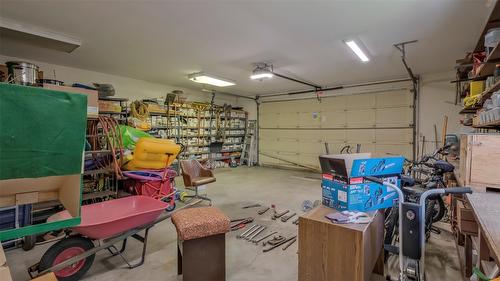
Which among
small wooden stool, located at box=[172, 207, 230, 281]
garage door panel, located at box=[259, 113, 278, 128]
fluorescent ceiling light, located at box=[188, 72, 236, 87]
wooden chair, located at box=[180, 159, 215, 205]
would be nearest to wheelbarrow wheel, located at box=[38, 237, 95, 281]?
small wooden stool, located at box=[172, 207, 230, 281]

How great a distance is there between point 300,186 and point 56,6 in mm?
5458

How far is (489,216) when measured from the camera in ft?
4.31

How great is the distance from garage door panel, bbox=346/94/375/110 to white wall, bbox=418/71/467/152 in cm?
119

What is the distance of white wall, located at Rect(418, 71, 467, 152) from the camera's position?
5766 millimetres

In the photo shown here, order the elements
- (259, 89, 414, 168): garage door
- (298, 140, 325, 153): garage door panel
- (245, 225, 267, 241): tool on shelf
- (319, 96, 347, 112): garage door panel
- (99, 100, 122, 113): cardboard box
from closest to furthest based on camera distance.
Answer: (245, 225, 267, 241): tool on shelf
(99, 100, 122, 113): cardboard box
(259, 89, 414, 168): garage door
(319, 96, 347, 112): garage door panel
(298, 140, 325, 153): garage door panel

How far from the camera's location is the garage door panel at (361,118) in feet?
23.1

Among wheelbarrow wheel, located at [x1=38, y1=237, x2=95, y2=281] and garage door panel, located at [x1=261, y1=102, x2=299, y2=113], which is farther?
garage door panel, located at [x1=261, y1=102, x2=299, y2=113]

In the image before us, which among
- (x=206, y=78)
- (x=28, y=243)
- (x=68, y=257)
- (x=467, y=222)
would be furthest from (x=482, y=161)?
(x=206, y=78)

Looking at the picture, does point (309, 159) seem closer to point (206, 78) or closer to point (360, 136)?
point (360, 136)

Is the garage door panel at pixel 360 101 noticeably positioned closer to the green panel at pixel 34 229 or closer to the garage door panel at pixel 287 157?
the garage door panel at pixel 287 157

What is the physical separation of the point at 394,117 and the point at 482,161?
5408 mm

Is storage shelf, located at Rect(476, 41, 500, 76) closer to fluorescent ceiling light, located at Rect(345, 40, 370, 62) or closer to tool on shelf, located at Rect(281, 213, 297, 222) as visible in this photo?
fluorescent ceiling light, located at Rect(345, 40, 370, 62)

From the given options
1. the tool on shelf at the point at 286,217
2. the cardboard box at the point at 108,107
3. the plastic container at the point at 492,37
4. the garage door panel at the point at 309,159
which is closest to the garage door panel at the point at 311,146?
the garage door panel at the point at 309,159

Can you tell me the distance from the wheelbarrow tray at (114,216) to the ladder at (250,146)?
7037 millimetres
